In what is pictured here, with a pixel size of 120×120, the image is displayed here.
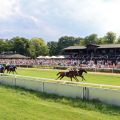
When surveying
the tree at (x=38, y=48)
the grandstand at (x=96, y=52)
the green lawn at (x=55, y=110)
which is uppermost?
the tree at (x=38, y=48)

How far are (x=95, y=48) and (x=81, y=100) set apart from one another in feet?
181

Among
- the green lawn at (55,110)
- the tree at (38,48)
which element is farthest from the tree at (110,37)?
the green lawn at (55,110)

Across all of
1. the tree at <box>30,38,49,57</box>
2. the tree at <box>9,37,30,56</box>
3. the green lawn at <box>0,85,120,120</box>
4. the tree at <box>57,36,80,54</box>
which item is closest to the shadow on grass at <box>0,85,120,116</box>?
the green lawn at <box>0,85,120,120</box>

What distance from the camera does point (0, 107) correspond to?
12.3 m

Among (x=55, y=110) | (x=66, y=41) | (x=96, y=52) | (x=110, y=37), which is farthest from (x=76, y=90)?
(x=66, y=41)

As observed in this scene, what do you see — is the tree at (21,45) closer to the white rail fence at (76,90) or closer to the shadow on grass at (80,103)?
the white rail fence at (76,90)

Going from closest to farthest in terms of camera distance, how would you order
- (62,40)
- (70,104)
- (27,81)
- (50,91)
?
(70,104) → (50,91) → (27,81) → (62,40)

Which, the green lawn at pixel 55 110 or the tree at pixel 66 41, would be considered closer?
the green lawn at pixel 55 110

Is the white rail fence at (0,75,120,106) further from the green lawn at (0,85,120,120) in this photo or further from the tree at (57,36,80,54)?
the tree at (57,36,80,54)

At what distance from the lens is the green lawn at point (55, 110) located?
34.4 ft

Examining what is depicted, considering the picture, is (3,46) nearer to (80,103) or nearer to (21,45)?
(21,45)

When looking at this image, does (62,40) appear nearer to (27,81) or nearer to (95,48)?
(95,48)

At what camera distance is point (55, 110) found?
11.7m

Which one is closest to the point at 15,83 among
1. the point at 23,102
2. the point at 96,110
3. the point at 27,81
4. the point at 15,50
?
the point at 27,81
